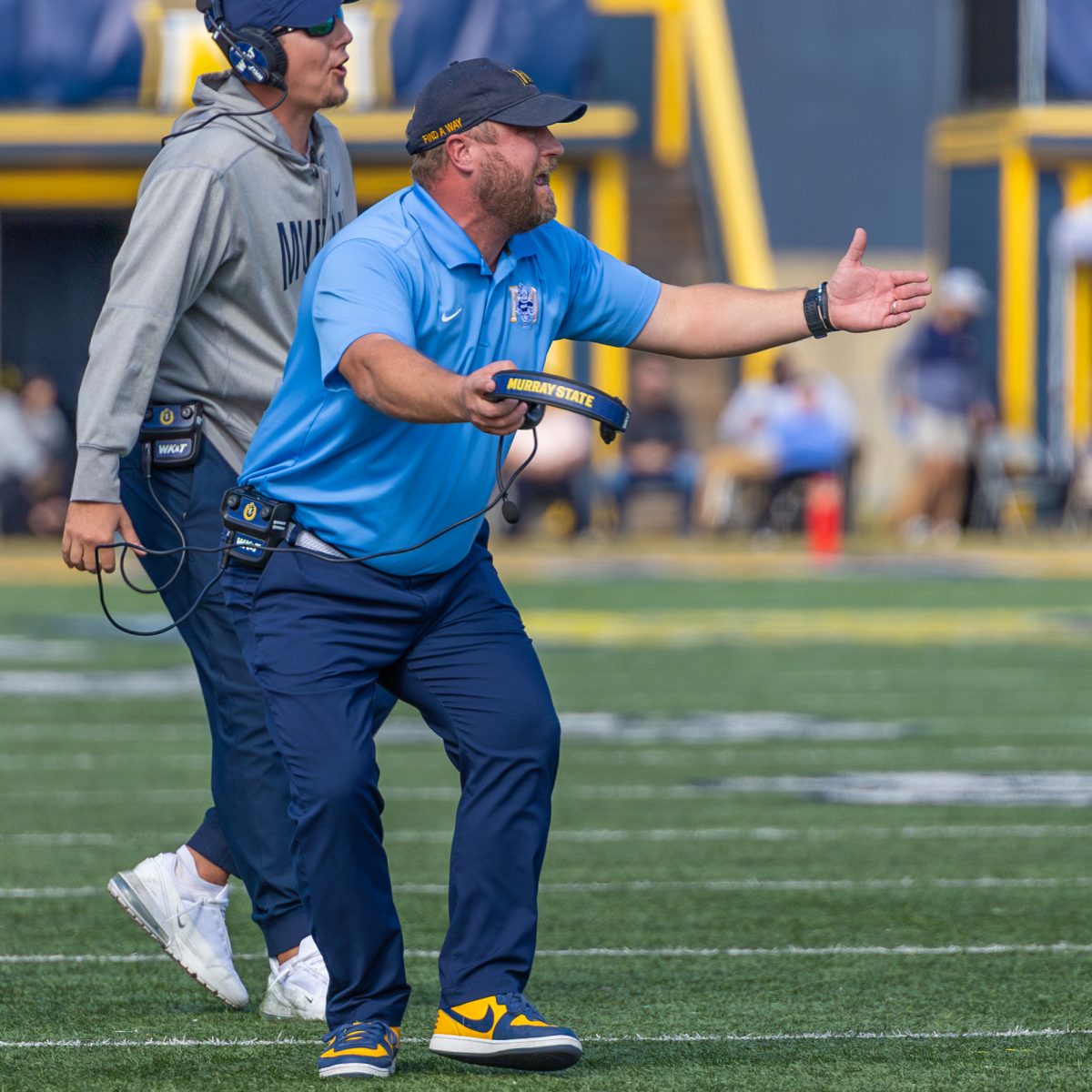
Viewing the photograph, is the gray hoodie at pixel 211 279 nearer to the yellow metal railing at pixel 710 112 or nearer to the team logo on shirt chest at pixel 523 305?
the team logo on shirt chest at pixel 523 305

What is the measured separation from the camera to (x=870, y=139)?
2608 centimetres

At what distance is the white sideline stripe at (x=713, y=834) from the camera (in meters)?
8.33

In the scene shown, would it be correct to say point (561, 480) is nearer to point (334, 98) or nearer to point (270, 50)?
point (334, 98)

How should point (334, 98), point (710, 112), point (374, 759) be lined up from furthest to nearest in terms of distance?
point (710, 112) → point (334, 98) → point (374, 759)

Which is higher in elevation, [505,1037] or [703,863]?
[505,1037]

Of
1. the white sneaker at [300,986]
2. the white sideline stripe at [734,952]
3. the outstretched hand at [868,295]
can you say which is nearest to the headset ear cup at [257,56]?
the outstretched hand at [868,295]

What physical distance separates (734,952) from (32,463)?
52.9ft

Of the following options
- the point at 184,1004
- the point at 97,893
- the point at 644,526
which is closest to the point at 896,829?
the point at 97,893

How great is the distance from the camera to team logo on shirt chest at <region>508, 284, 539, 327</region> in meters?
4.92

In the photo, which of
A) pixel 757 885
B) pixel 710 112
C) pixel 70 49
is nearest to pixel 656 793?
pixel 757 885

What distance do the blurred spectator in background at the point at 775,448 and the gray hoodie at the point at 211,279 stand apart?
628 inches

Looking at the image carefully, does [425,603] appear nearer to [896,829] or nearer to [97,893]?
[97,893]

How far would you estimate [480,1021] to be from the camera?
15.9ft

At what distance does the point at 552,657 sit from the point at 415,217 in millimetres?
9365
